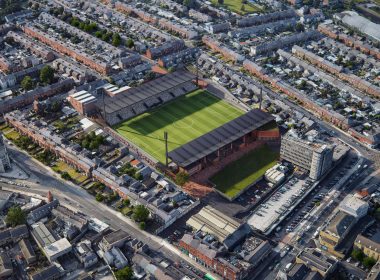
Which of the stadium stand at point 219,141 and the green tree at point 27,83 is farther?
the green tree at point 27,83

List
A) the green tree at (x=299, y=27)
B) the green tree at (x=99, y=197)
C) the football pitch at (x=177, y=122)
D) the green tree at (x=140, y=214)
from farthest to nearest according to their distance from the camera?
the green tree at (x=299, y=27) < the football pitch at (x=177, y=122) < the green tree at (x=99, y=197) < the green tree at (x=140, y=214)

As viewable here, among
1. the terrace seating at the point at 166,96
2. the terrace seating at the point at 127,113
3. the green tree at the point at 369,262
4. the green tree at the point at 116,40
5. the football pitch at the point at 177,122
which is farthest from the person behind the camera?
the green tree at the point at 116,40

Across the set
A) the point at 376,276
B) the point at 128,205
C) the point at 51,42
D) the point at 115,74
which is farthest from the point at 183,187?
the point at 51,42

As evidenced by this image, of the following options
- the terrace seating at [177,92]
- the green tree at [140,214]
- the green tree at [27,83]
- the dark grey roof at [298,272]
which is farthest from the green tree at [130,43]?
the dark grey roof at [298,272]

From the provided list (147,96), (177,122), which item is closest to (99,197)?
(177,122)

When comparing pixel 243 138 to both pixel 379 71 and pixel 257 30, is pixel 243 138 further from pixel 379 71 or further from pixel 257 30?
pixel 257 30

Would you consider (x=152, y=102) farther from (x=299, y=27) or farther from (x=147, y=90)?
(x=299, y=27)

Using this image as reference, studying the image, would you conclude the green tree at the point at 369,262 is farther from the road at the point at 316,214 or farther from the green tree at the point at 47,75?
the green tree at the point at 47,75
